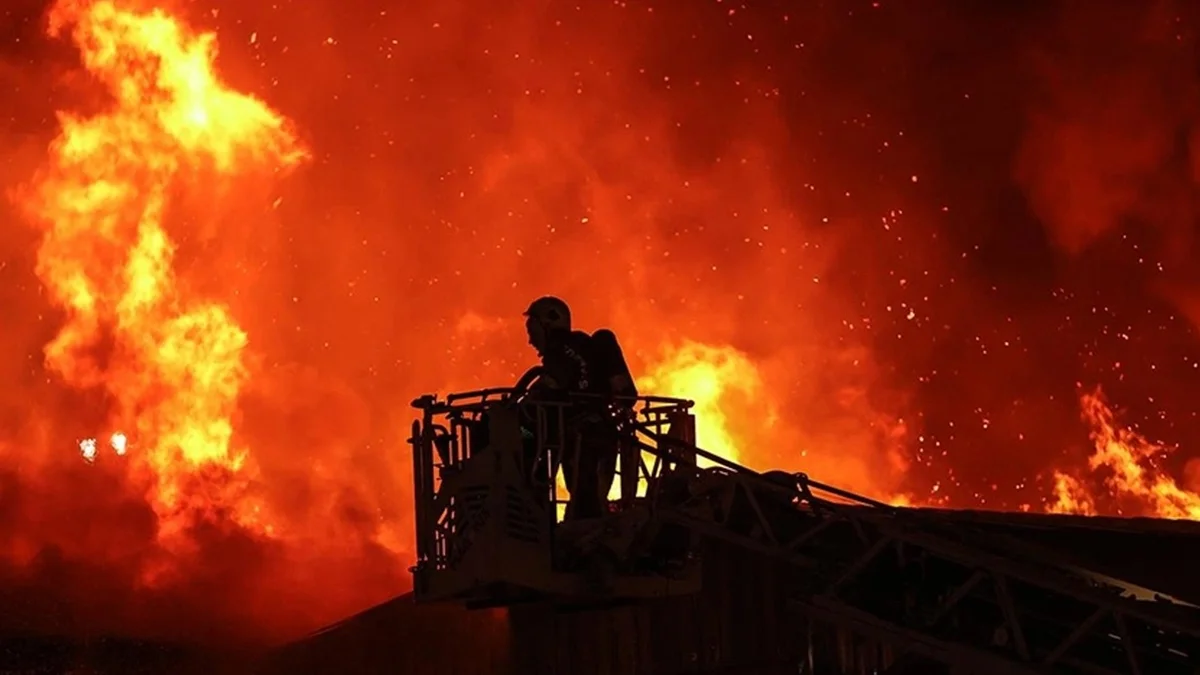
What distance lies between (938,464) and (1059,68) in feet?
21.2

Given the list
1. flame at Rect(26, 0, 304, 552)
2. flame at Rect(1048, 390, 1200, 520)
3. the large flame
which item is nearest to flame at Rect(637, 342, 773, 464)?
the large flame

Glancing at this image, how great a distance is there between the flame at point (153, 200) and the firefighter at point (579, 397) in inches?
644

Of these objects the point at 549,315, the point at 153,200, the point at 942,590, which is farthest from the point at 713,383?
the point at 942,590

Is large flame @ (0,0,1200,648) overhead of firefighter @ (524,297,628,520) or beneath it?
overhead

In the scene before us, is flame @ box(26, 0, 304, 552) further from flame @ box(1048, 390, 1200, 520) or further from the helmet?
the helmet

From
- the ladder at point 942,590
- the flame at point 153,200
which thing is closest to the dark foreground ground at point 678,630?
the ladder at point 942,590

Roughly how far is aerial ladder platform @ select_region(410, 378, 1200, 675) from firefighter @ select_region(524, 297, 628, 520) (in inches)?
3.8

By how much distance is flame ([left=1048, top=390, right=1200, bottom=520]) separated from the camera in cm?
2431

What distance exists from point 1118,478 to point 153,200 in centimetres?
1627

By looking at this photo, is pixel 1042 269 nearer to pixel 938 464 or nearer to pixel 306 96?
pixel 938 464

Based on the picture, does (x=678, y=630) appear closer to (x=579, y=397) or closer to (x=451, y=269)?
(x=579, y=397)

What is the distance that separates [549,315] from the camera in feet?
38.9

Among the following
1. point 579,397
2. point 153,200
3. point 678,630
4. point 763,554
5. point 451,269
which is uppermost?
point 153,200

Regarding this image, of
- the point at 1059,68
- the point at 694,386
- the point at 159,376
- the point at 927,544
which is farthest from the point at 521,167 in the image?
the point at 927,544
